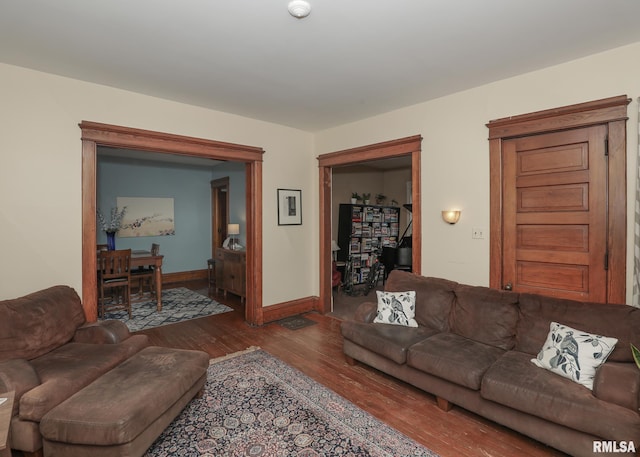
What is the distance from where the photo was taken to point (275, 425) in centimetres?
237

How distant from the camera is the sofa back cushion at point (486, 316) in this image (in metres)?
2.75

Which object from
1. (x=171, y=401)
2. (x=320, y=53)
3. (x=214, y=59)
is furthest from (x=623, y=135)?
(x=171, y=401)

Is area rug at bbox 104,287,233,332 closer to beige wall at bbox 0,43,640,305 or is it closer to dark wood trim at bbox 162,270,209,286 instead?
dark wood trim at bbox 162,270,209,286

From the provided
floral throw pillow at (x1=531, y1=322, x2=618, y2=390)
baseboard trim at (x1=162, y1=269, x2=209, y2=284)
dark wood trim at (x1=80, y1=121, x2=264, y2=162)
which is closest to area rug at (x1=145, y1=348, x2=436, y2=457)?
floral throw pillow at (x1=531, y1=322, x2=618, y2=390)

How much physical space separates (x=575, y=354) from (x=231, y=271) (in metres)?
4.87

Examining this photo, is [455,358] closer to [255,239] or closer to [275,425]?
[275,425]

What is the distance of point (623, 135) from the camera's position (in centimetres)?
257

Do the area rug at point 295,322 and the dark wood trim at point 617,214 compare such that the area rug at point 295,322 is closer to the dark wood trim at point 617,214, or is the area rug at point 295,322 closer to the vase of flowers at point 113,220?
the dark wood trim at point 617,214

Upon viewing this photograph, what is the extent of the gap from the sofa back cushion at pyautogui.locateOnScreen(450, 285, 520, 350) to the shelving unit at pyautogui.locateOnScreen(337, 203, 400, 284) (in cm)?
394

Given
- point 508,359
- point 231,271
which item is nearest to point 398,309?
point 508,359

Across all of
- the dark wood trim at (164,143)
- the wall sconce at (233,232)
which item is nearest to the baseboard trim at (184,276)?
the wall sconce at (233,232)

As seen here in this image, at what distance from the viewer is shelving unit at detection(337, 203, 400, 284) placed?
23.0ft

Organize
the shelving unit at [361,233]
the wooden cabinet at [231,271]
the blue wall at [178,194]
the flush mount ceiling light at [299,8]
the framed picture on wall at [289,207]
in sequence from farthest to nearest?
the shelving unit at [361,233] < the blue wall at [178,194] < the wooden cabinet at [231,271] < the framed picture on wall at [289,207] < the flush mount ceiling light at [299,8]

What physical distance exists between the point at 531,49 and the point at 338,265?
15.8ft
